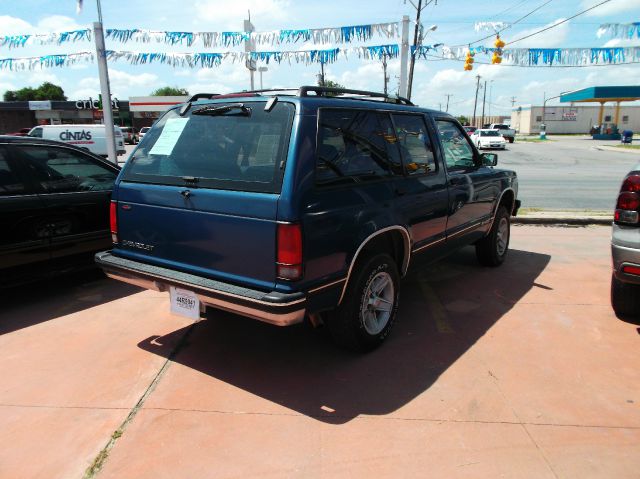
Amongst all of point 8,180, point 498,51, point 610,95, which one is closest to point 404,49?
point 498,51

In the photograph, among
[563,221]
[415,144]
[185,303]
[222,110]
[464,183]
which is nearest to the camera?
[185,303]

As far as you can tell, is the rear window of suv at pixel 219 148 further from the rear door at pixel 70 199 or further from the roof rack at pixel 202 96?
the rear door at pixel 70 199

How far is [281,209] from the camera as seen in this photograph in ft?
9.36

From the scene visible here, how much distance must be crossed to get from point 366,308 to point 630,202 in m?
2.30

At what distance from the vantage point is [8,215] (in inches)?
172

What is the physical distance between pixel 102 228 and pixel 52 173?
0.74 m

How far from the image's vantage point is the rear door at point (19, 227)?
4.37m

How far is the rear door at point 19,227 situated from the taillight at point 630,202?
5220 mm

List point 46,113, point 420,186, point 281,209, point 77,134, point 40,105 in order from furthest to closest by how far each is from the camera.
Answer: point 46,113 < point 40,105 < point 77,134 < point 420,186 < point 281,209

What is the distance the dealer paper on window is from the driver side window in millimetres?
2468

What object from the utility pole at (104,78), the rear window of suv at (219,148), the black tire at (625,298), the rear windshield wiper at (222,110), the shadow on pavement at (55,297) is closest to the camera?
the rear window of suv at (219,148)

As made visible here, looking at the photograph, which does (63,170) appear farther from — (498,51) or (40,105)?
(40,105)

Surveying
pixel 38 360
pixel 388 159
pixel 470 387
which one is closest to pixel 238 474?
pixel 470 387

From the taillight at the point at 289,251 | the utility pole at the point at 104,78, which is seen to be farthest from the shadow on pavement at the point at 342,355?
the utility pole at the point at 104,78
